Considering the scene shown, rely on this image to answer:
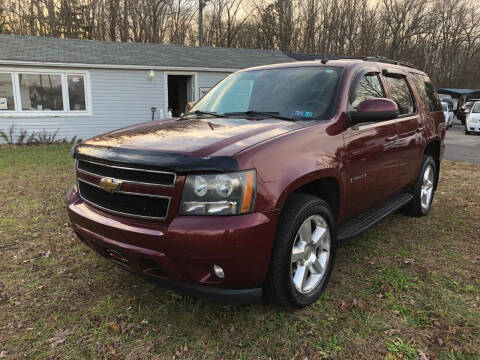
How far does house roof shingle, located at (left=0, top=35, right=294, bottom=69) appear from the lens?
13094mm

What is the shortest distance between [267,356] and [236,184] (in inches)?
44.4

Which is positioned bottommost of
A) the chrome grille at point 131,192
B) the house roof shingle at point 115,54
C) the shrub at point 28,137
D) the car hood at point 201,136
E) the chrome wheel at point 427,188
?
the shrub at point 28,137

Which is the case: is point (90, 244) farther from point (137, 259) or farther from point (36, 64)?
point (36, 64)

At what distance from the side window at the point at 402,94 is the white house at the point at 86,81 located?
11769 mm

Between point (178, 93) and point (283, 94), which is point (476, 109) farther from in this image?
point (283, 94)

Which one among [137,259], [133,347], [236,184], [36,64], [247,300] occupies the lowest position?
[133,347]

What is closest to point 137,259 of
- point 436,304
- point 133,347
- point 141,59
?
point 133,347

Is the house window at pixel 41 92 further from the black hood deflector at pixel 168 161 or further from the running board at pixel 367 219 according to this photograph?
the running board at pixel 367 219

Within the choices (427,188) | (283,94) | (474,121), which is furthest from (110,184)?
(474,121)

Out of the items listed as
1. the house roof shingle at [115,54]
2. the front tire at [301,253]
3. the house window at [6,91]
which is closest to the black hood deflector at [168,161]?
the front tire at [301,253]

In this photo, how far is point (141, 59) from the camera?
14828mm

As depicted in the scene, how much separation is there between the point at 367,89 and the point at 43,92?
12.8m

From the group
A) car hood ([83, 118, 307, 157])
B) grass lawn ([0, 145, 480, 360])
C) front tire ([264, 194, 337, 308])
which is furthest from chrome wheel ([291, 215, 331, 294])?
car hood ([83, 118, 307, 157])

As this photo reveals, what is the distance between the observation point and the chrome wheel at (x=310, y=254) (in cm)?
264
